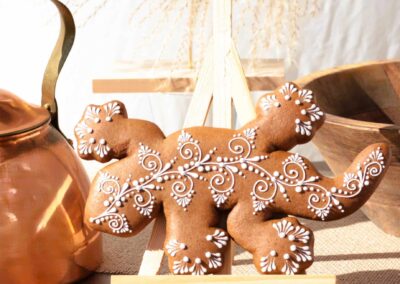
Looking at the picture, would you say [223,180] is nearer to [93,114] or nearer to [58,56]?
[93,114]

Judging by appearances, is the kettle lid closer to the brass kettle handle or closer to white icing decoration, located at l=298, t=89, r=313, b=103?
the brass kettle handle

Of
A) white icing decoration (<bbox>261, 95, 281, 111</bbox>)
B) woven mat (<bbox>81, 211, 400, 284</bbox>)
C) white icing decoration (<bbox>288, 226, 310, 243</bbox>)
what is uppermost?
white icing decoration (<bbox>261, 95, 281, 111</bbox>)

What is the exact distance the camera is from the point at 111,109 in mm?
640

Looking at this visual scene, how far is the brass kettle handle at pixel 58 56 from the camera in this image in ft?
2.43

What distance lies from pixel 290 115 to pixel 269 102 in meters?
0.02

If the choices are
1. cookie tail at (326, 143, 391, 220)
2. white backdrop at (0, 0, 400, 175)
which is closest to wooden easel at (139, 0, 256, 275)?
cookie tail at (326, 143, 391, 220)

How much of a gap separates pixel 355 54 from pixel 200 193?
72 cm

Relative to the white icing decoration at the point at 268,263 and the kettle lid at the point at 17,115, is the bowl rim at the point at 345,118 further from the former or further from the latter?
the kettle lid at the point at 17,115

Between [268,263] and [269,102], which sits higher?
[269,102]

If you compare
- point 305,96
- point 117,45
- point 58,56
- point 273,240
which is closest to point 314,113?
point 305,96

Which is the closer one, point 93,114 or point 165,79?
point 93,114

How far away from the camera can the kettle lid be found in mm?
710

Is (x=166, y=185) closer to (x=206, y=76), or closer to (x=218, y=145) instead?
(x=218, y=145)

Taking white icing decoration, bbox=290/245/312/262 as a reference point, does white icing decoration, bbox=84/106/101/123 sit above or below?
above
